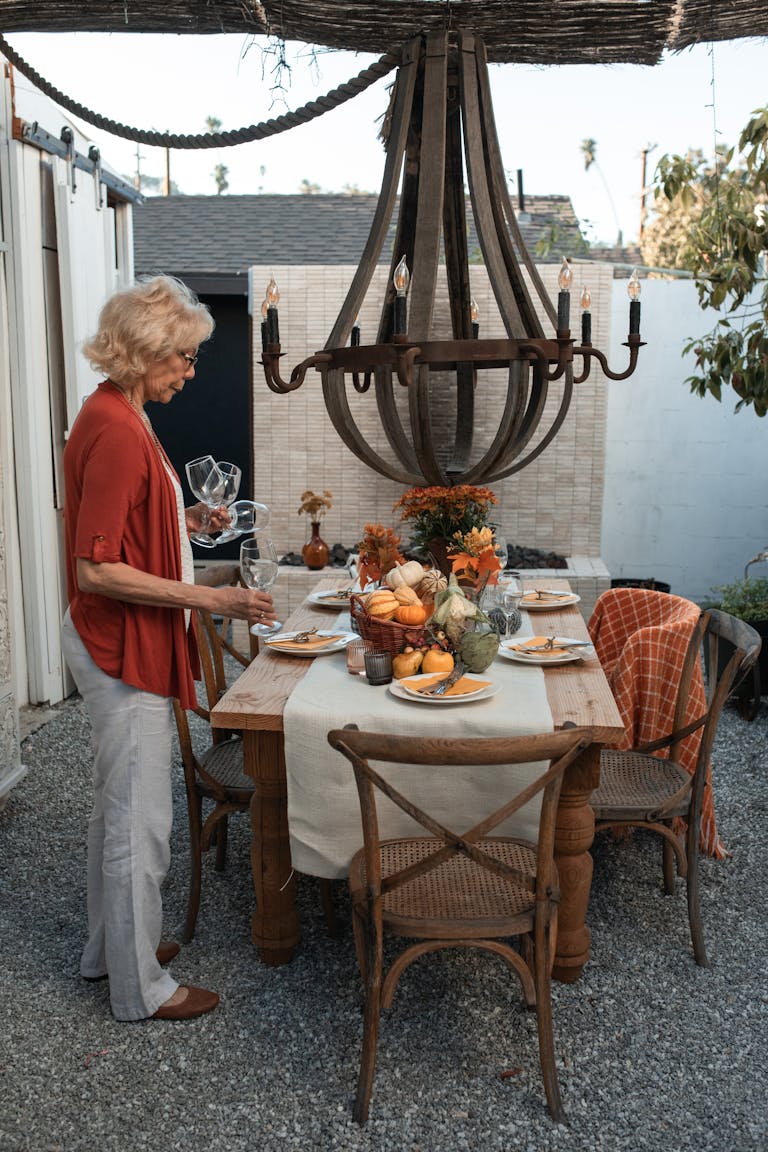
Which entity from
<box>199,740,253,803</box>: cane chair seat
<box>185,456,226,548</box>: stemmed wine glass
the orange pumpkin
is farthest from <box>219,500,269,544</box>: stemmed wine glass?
<box>199,740,253,803</box>: cane chair seat

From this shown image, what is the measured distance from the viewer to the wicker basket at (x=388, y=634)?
2531 mm

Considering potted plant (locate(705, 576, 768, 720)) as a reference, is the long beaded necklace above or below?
above

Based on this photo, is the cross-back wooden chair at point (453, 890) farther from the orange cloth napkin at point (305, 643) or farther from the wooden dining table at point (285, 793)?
the orange cloth napkin at point (305, 643)

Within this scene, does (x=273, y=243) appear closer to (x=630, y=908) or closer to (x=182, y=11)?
(x=182, y=11)

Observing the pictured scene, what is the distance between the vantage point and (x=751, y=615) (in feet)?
16.6

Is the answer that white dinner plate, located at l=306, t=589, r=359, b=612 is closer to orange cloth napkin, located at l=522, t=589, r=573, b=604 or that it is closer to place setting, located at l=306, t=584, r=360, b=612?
place setting, located at l=306, t=584, r=360, b=612

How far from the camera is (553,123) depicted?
1427 cm

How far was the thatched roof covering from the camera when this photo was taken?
2.73 metres

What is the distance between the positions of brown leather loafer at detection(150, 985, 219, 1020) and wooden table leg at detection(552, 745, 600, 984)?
0.86 meters

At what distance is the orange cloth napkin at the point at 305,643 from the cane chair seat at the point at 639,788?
85 centimetres

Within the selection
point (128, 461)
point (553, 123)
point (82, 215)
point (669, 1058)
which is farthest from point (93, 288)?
point (553, 123)

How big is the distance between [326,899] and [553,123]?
45.4 ft

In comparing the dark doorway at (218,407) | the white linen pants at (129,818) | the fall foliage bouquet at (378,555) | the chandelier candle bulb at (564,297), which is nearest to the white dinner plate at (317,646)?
the fall foliage bouquet at (378,555)

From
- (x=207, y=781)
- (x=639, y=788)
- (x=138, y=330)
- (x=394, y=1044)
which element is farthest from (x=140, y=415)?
(x=639, y=788)
